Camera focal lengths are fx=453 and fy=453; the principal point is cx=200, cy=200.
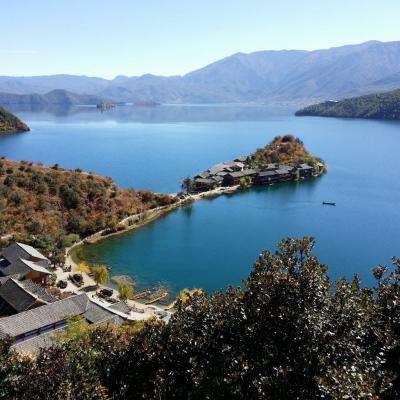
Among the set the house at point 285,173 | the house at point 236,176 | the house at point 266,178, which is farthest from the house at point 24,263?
the house at point 285,173

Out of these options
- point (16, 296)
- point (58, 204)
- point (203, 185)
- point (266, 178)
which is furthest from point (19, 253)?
point (266, 178)

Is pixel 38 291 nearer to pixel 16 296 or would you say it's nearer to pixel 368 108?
pixel 16 296

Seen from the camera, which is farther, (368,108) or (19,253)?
(368,108)

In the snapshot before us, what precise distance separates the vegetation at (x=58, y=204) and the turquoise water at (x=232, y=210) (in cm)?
241

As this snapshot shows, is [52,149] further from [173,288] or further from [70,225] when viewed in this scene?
[173,288]

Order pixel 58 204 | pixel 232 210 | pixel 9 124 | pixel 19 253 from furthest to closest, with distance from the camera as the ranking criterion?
pixel 9 124
pixel 232 210
pixel 58 204
pixel 19 253

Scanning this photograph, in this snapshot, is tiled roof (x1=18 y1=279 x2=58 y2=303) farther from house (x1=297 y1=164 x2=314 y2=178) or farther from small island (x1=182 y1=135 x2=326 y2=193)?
house (x1=297 y1=164 x2=314 y2=178)

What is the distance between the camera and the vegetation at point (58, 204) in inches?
1206

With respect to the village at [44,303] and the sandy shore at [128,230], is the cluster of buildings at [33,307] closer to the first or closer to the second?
the village at [44,303]

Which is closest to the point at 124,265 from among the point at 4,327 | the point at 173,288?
the point at 173,288

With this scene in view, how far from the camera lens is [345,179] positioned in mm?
56062

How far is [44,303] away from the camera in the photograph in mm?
20406

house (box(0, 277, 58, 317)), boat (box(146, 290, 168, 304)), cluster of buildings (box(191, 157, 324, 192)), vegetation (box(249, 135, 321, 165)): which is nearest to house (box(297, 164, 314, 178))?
cluster of buildings (box(191, 157, 324, 192))

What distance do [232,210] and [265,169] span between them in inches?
589
